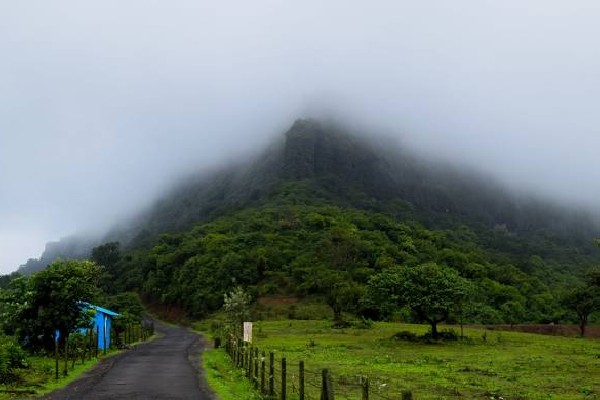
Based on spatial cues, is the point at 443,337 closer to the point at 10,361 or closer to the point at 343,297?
the point at 343,297

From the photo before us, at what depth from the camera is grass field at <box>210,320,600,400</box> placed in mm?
23797

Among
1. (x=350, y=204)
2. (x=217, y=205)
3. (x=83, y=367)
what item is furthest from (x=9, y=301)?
(x=217, y=205)

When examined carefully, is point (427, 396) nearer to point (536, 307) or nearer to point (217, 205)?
point (536, 307)

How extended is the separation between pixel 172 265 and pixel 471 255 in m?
61.7

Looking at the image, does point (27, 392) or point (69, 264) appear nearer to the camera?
point (27, 392)

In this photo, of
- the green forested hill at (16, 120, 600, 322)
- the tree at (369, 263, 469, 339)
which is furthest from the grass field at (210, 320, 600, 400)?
the green forested hill at (16, 120, 600, 322)

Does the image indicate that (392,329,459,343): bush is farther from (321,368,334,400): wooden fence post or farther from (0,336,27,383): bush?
(321,368,334,400): wooden fence post

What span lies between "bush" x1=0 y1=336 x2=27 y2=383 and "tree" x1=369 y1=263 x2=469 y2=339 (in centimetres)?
3406

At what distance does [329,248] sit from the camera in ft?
349

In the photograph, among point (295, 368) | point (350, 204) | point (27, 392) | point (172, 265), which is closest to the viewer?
point (27, 392)

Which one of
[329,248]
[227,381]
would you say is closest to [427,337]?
[227,381]

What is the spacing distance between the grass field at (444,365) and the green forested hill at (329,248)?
25.1 m

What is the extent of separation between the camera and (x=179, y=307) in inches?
4648

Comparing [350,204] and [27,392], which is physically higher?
[350,204]
